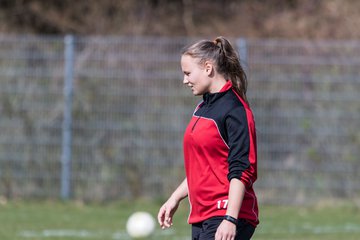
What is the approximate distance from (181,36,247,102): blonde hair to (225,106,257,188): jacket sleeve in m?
0.26

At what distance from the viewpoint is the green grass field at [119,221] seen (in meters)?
9.91

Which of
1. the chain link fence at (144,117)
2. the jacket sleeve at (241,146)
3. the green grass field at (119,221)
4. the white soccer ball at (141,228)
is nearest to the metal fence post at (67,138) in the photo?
the chain link fence at (144,117)

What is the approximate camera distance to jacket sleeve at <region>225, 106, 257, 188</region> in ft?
15.6

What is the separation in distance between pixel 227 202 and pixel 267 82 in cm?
840

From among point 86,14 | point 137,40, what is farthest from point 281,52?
point 86,14

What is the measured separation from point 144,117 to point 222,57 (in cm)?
846

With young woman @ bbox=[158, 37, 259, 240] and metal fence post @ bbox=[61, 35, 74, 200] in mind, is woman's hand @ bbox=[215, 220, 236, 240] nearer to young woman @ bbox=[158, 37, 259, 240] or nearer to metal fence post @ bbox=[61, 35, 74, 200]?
young woman @ bbox=[158, 37, 259, 240]

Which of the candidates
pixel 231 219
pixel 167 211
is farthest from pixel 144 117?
pixel 231 219

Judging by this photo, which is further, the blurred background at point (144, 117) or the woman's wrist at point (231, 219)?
the blurred background at point (144, 117)

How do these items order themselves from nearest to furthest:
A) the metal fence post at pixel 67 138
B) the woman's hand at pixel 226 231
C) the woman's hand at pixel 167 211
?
the woman's hand at pixel 226 231 < the woman's hand at pixel 167 211 < the metal fence post at pixel 67 138

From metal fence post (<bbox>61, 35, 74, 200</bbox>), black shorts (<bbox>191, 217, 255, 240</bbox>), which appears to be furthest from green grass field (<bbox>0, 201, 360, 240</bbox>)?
black shorts (<bbox>191, 217, 255, 240</bbox>)

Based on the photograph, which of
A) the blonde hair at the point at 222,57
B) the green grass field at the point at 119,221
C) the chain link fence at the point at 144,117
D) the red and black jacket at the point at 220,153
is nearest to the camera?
the red and black jacket at the point at 220,153

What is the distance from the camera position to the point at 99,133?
44.6 ft

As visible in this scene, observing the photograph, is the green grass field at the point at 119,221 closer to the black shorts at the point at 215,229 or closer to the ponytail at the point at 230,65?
the black shorts at the point at 215,229
